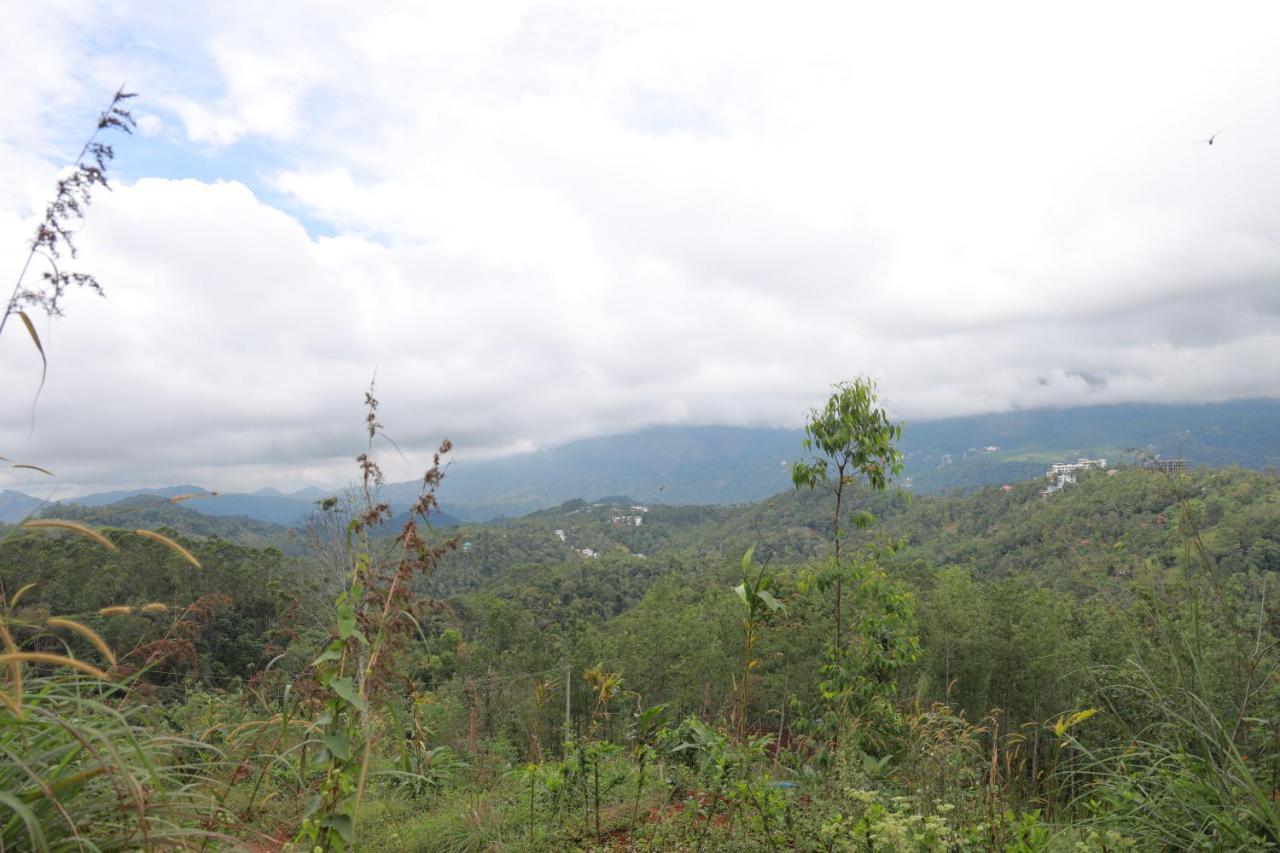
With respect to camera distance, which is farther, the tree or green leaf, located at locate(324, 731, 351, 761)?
the tree

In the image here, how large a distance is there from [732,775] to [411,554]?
88.6 inches

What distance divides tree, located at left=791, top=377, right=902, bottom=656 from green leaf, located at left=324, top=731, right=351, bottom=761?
3.87 m

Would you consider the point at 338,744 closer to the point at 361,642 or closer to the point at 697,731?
the point at 361,642

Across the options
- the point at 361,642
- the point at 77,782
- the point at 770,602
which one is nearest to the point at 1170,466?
the point at 770,602

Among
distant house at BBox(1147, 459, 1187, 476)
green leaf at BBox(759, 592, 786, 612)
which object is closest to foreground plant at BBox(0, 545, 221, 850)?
green leaf at BBox(759, 592, 786, 612)

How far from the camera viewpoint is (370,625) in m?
1.86

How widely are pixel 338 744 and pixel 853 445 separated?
4.33 m

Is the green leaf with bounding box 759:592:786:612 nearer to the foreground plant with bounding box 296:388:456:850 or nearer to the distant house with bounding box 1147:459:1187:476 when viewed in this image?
the distant house with bounding box 1147:459:1187:476

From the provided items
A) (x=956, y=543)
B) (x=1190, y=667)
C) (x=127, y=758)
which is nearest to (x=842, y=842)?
(x=1190, y=667)

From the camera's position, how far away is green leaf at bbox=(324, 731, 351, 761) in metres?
1.70

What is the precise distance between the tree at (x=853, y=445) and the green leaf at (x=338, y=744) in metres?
3.87

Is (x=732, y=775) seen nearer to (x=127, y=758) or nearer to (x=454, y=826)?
(x=454, y=826)

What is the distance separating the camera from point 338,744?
1724 millimetres

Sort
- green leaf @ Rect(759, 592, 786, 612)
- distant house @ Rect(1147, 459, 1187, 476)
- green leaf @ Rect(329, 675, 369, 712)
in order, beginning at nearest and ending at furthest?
green leaf @ Rect(329, 675, 369, 712), distant house @ Rect(1147, 459, 1187, 476), green leaf @ Rect(759, 592, 786, 612)
